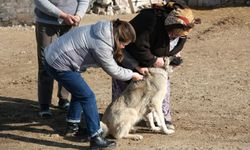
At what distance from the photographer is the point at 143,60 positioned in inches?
253

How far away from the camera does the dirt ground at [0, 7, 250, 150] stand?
21.8ft

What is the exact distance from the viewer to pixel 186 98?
8.08 m

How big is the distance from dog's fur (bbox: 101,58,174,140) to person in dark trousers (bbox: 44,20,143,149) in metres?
0.20

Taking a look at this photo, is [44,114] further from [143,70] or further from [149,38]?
[149,38]

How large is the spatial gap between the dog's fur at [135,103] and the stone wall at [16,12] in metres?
6.69

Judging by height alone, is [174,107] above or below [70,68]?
below

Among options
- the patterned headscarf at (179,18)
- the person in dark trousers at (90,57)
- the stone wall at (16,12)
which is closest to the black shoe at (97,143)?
the person in dark trousers at (90,57)

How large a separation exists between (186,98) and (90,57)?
2.37 m

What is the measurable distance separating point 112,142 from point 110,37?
117cm

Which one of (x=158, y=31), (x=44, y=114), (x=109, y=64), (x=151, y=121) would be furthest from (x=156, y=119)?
(x=44, y=114)

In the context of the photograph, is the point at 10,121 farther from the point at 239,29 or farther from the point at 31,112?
the point at 239,29

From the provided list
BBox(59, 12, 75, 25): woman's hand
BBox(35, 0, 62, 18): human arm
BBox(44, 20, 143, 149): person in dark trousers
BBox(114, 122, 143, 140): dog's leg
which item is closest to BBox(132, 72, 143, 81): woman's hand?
BBox(44, 20, 143, 149): person in dark trousers

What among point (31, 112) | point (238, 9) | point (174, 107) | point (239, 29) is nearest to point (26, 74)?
point (31, 112)

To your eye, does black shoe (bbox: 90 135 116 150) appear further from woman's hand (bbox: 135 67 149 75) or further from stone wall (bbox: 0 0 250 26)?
stone wall (bbox: 0 0 250 26)
